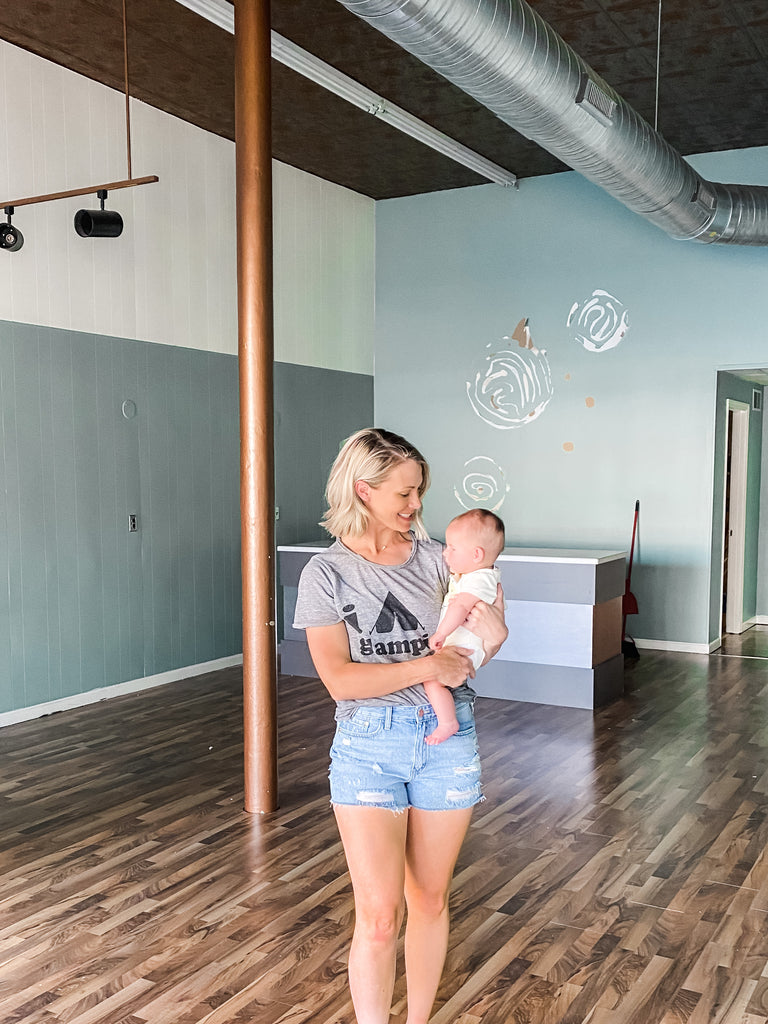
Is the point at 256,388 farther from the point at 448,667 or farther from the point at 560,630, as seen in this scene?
the point at 560,630

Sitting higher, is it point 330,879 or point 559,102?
point 559,102

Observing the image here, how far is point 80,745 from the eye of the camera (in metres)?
5.33

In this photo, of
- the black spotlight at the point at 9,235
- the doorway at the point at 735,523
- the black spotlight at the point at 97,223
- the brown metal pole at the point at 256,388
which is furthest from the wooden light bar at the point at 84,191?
the doorway at the point at 735,523

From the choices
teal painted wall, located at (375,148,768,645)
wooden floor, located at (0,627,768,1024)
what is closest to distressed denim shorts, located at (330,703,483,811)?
wooden floor, located at (0,627,768,1024)

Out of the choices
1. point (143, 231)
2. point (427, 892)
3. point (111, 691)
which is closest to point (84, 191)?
point (143, 231)

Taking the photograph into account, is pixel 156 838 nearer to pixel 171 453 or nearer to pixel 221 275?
pixel 171 453

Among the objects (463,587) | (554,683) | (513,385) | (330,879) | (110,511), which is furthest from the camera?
(513,385)

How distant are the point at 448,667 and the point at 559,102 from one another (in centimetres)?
351

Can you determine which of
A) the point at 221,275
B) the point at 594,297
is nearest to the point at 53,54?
the point at 221,275

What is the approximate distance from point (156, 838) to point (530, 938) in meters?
1.63

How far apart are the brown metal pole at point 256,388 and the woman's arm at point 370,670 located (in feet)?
7.13

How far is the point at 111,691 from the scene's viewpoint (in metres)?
6.50

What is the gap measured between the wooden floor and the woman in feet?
2.52

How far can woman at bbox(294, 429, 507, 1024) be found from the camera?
2.03m
